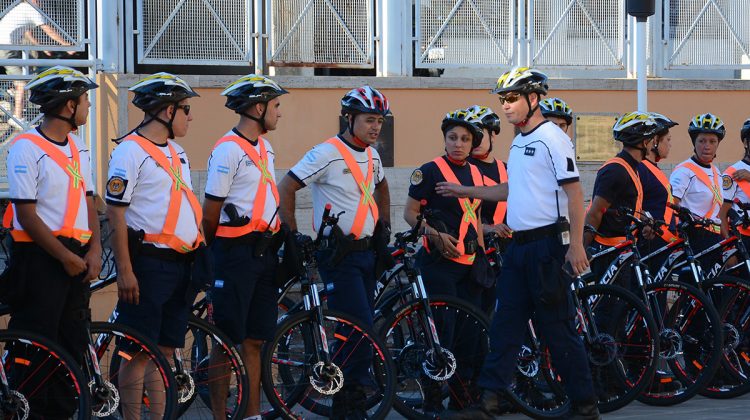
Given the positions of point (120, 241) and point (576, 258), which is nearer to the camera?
point (120, 241)

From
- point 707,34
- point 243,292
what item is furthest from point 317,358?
point 707,34

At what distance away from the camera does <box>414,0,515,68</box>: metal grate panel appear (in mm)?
14445

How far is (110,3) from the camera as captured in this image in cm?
1318

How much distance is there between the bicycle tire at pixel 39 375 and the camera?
7219 mm

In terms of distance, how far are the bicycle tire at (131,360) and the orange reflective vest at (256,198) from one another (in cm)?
96

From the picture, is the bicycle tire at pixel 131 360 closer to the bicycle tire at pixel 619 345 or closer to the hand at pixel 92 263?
the hand at pixel 92 263

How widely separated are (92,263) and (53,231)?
27 centimetres

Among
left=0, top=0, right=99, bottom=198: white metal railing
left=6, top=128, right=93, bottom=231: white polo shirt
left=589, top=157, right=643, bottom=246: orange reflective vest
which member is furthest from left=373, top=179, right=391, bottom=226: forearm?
left=0, top=0, right=99, bottom=198: white metal railing

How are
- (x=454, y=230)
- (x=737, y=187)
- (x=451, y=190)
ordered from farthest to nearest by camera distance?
(x=737, y=187) < (x=454, y=230) < (x=451, y=190)

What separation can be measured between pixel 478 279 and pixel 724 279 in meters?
2.12

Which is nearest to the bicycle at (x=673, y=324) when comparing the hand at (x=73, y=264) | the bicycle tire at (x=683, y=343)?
the bicycle tire at (x=683, y=343)

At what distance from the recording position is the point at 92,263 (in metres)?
7.69

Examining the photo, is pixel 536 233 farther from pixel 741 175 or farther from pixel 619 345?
pixel 741 175

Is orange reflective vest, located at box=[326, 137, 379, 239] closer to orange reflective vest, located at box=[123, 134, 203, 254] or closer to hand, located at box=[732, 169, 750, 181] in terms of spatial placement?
orange reflective vest, located at box=[123, 134, 203, 254]
